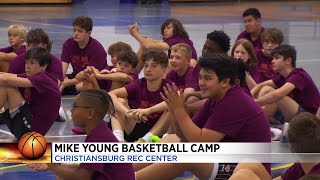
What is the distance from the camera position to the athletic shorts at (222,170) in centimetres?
450

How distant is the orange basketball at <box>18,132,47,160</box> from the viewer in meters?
4.39

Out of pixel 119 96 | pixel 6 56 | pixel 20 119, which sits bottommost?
pixel 20 119

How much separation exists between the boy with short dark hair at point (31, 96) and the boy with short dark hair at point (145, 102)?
0.58 meters

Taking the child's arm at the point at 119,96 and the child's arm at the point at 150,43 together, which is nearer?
the child's arm at the point at 119,96

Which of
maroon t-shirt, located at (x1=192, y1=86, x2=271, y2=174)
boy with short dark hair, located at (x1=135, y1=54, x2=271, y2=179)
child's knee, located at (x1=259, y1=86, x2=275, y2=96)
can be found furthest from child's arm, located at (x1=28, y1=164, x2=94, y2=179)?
child's knee, located at (x1=259, y1=86, x2=275, y2=96)

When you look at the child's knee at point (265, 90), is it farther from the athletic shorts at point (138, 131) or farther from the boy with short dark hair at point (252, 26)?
the boy with short dark hair at point (252, 26)

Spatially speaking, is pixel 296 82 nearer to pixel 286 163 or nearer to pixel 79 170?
pixel 286 163

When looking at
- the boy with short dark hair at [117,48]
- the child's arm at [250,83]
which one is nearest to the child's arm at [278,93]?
the child's arm at [250,83]

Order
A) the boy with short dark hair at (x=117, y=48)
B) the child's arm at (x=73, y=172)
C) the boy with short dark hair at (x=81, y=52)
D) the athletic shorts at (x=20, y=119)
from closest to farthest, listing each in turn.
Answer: the child's arm at (x=73, y=172), the athletic shorts at (x=20, y=119), the boy with short dark hair at (x=117, y=48), the boy with short dark hair at (x=81, y=52)

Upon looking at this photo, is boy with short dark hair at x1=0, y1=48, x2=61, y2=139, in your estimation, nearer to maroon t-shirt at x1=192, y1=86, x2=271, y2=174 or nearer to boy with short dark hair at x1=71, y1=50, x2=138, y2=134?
boy with short dark hair at x1=71, y1=50, x2=138, y2=134

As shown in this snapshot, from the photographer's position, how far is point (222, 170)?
179 inches

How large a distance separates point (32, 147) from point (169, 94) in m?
0.88

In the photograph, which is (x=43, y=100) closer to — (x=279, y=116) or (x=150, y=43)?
(x=150, y=43)

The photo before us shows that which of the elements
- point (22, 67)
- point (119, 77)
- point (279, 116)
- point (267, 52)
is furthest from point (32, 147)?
point (267, 52)
